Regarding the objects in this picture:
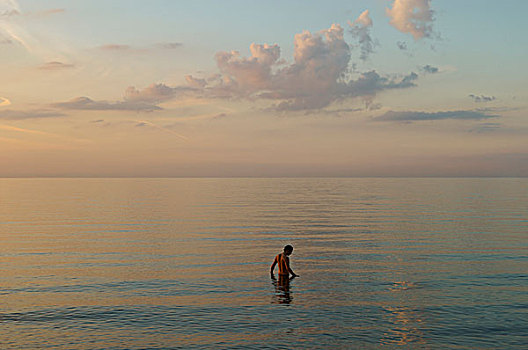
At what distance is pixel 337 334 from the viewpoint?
19.7m

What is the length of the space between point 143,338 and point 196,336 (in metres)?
2.11

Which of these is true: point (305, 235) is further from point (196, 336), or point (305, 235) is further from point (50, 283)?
point (196, 336)

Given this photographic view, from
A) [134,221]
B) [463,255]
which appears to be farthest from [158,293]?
[134,221]

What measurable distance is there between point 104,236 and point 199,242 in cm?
1172

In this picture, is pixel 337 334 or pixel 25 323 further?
pixel 25 323

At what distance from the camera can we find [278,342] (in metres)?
18.7

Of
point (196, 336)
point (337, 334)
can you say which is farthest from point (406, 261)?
point (196, 336)

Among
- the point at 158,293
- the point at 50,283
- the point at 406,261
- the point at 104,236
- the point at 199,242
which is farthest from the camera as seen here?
the point at 104,236

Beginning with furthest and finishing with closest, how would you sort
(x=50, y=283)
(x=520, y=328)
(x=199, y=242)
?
(x=199, y=242)
(x=50, y=283)
(x=520, y=328)

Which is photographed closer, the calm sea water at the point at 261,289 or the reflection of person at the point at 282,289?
the calm sea water at the point at 261,289

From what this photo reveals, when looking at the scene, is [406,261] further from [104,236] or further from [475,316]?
[104,236]

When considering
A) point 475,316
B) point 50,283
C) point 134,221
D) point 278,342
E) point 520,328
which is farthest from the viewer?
point 134,221

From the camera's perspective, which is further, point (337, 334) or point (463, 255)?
point (463, 255)

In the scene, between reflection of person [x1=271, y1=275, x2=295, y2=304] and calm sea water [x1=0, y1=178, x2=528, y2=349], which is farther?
reflection of person [x1=271, y1=275, x2=295, y2=304]
